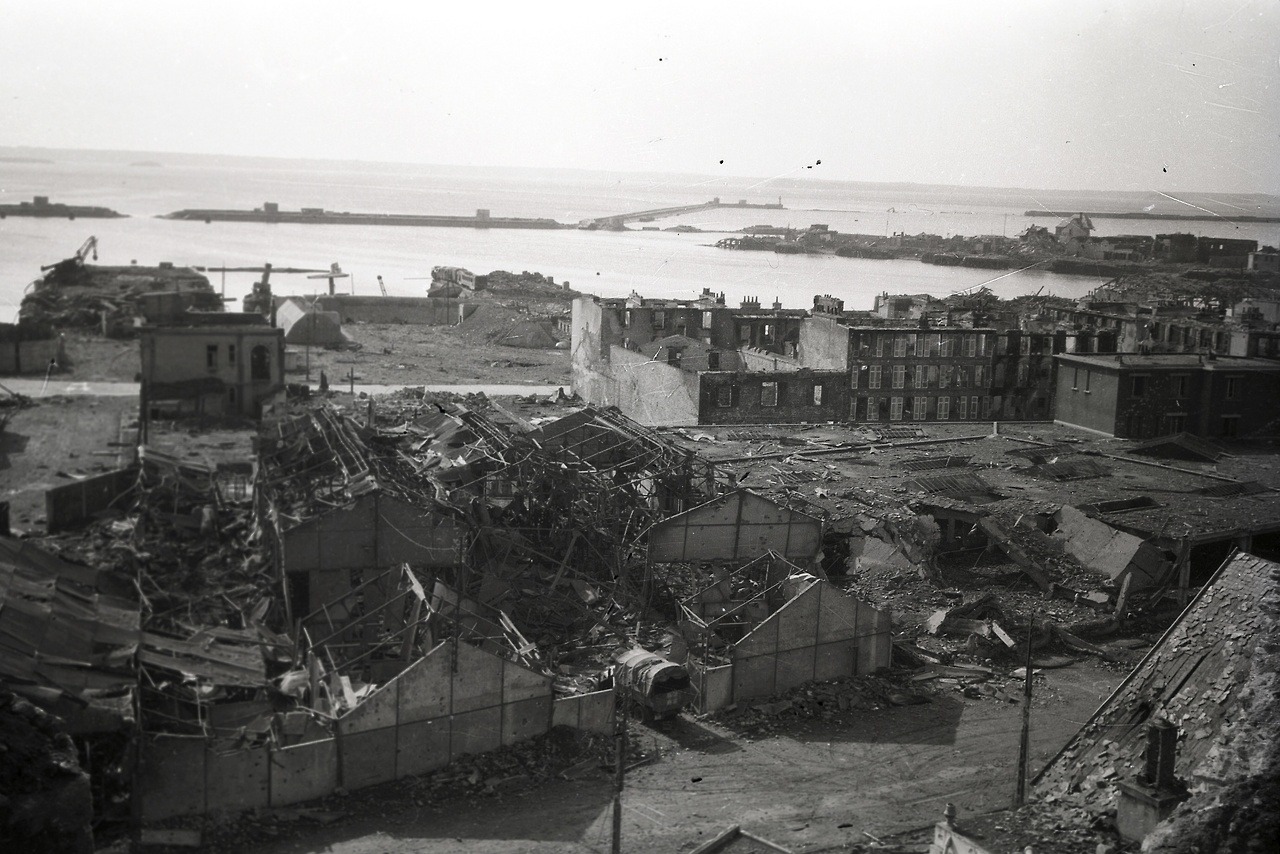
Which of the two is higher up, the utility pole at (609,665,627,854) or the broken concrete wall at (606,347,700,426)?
the broken concrete wall at (606,347,700,426)

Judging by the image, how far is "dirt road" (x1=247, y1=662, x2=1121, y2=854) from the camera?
44.5 ft

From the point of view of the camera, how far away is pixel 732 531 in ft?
75.0

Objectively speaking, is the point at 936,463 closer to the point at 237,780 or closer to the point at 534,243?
the point at 237,780

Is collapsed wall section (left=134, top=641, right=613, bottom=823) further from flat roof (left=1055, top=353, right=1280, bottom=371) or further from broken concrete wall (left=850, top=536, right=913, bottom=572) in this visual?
flat roof (left=1055, top=353, right=1280, bottom=371)

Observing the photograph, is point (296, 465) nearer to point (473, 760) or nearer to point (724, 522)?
point (724, 522)

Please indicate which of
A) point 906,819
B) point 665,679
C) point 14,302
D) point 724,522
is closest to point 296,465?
point 724,522

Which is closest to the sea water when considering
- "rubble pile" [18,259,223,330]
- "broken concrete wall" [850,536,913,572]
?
"rubble pile" [18,259,223,330]

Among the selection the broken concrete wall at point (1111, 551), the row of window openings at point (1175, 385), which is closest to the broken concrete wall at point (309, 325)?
the row of window openings at point (1175, 385)

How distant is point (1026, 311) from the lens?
58.2 meters

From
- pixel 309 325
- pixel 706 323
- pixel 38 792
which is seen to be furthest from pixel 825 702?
pixel 309 325

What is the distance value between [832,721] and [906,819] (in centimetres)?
319

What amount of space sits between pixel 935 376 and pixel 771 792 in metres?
33.0

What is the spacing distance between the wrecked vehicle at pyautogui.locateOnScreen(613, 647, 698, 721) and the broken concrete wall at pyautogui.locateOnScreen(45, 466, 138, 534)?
11.5 meters

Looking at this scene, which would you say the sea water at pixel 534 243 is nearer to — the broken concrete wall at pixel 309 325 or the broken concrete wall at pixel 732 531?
the broken concrete wall at pixel 309 325
